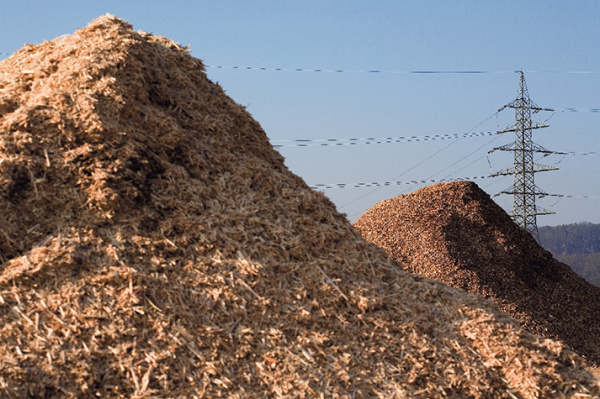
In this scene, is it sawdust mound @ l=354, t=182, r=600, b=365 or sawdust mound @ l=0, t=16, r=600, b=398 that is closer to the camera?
sawdust mound @ l=0, t=16, r=600, b=398

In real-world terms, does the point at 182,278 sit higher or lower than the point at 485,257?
higher

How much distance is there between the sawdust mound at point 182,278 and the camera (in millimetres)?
4930

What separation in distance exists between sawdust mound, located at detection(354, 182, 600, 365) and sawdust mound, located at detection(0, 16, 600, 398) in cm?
663

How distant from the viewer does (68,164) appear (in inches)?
236

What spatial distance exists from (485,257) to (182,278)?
32.7 ft

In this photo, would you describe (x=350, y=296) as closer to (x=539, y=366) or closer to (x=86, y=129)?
(x=539, y=366)

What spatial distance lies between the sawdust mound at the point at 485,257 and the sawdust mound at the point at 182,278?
21.8 feet

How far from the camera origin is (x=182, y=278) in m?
5.51

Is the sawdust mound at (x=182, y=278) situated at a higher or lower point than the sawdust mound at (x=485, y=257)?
higher

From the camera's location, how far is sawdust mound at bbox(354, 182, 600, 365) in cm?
1283

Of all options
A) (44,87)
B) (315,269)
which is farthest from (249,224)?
(44,87)

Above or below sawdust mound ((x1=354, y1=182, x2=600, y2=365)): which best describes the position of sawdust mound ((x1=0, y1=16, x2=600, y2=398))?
above

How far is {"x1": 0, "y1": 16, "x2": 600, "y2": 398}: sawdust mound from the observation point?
4.93 meters

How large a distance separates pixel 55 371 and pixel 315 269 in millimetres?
2478
